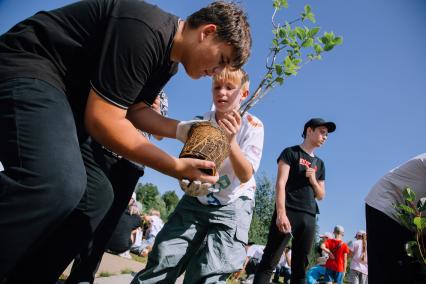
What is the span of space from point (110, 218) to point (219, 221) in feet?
3.43

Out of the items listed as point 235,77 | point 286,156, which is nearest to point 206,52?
point 235,77

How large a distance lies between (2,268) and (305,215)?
3724 millimetres

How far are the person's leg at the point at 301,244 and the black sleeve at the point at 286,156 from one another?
0.72 meters

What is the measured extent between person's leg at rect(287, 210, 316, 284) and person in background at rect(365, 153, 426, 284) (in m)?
1.43

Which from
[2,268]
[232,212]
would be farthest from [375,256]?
[2,268]

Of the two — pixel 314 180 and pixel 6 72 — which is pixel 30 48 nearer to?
pixel 6 72

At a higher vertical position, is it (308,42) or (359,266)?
(308,42)

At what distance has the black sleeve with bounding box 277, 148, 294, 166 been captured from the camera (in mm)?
4613

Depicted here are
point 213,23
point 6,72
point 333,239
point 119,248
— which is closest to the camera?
point 6,72

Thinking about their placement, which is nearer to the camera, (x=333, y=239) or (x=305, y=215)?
(x=305, y=215)

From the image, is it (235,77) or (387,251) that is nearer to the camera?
(387,251)

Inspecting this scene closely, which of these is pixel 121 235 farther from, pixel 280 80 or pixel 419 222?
pixel 419 222

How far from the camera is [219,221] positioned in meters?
2.72

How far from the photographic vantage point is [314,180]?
4594 millimetres
